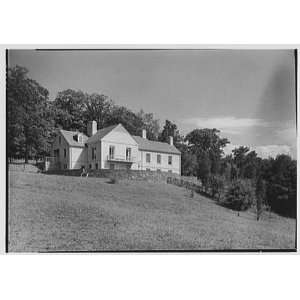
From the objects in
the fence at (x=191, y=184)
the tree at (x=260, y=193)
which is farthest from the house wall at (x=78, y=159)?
the tree at (x=260, y=193)

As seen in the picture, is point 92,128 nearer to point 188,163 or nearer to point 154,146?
point 154,146

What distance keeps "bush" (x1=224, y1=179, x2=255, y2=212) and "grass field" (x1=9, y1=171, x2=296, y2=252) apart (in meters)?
0.13

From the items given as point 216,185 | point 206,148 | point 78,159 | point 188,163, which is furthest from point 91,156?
point 216,185

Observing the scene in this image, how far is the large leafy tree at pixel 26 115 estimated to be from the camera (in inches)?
293

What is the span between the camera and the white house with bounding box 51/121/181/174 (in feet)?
25.2

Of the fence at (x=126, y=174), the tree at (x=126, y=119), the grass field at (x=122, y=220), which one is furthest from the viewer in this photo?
the fence at (x=126, y=174)

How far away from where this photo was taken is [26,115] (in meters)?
7.56

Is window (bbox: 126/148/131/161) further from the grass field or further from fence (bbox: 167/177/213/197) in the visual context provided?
fence (bbox: 167/177/213/197)

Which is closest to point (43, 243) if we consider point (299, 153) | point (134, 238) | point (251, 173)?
point (134, 238)

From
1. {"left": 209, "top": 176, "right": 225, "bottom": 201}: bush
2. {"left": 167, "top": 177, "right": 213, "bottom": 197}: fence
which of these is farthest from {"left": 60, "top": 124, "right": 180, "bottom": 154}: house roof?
{"left": 209, "top": 176, "right": 225, "bottom": 201}: bush

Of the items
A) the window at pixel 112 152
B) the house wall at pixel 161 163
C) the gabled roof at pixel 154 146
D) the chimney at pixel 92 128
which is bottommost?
the house wall at pixel 161 163

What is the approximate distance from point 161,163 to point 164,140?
423 millimetres

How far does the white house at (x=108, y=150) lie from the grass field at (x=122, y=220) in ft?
0.93

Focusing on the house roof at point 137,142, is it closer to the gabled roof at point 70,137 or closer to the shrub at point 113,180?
the gabled roof at point 70,137
